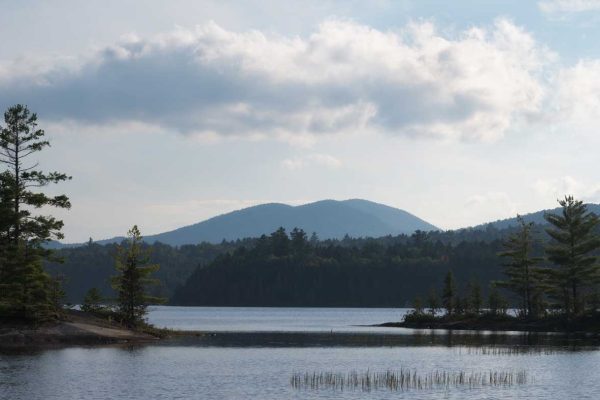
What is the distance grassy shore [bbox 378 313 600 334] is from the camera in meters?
105

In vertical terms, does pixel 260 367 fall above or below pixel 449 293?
below

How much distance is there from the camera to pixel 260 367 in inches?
2485

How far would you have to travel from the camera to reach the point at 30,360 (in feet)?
204

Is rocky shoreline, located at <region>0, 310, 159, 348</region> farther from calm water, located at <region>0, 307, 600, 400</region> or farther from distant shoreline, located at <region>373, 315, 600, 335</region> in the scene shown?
distant shoreline, located at <region>373, 315, 600, 335</region>

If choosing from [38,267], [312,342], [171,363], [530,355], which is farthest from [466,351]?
[38,267]

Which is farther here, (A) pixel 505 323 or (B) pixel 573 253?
(A) pixel 505 323

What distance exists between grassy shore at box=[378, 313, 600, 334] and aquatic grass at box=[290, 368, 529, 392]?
53.5m

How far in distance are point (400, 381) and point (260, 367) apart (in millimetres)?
13847

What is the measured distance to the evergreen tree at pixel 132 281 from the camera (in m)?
88.4

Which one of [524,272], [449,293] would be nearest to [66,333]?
[524,272]

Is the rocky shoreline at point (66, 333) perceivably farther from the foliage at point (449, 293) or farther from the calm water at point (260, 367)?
the foliage at point (449, 293)

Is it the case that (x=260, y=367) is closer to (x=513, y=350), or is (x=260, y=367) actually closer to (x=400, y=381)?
(x=400, y=381)

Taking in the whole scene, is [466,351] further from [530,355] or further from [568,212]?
[568,212]

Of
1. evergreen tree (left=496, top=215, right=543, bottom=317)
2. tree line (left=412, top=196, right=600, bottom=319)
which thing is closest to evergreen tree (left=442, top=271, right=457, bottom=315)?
tree line (left=412, top=196, right=600, bottom=319)
